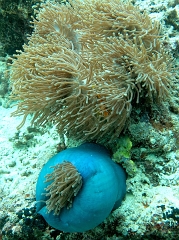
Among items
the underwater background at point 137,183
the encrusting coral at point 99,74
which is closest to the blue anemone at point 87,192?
the underwater background at point 137,183

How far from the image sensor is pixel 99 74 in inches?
74.5

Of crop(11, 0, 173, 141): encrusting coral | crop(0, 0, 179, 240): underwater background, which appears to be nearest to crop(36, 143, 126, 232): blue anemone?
crop(0, 0, 179, 240): underwater background

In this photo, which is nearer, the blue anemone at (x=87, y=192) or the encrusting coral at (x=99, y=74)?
the blue anemone at (x=87, y=192)

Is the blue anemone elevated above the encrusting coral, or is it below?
below

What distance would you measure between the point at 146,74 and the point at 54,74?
0.77m

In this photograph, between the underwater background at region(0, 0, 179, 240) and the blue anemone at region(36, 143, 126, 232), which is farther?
the underwater background at region(0, 0, 179, 240)

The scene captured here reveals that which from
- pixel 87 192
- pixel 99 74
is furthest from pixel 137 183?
pixel 99 74

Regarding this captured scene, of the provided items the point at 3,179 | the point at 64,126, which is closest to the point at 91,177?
the point at 64,126

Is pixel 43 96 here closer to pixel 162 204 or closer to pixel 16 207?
pixel 16 207

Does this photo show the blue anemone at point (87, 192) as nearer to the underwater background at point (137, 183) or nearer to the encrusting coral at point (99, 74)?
the underwater background at point (137, 183)

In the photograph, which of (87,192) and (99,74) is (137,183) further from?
(99,74)

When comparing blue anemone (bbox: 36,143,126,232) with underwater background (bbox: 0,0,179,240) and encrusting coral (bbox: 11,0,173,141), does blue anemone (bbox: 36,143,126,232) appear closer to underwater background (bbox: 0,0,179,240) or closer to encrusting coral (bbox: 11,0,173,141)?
underwater background (bbox: 0,0,179,240)

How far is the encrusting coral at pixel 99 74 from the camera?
1872 millimetres

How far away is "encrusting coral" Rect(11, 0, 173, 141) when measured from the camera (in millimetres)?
1872
